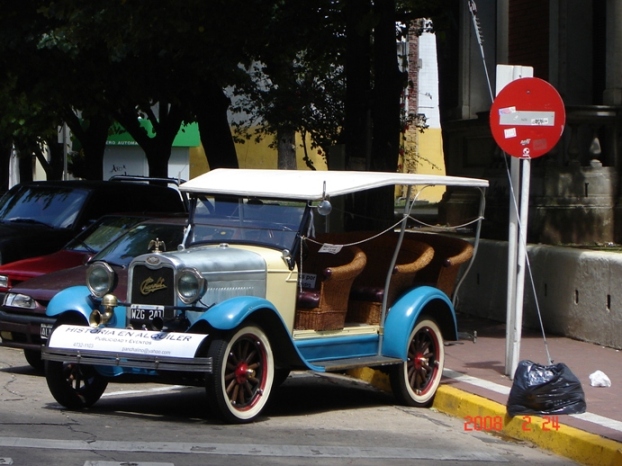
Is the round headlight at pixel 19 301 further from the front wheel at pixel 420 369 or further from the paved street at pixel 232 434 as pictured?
the front wheel at pixel 420 369

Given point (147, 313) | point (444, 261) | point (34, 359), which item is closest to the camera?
point (147, 313)

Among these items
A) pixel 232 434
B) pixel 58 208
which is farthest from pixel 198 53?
pixel 232 434

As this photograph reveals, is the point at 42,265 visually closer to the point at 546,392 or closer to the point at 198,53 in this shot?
the point at 198,53

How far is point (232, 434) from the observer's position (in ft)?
25.6

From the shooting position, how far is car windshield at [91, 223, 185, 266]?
11.3 meters

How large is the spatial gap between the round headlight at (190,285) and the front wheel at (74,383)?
113cm

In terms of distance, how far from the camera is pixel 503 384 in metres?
9.84

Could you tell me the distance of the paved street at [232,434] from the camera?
711 centimetres

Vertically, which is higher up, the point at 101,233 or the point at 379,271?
the point at 101,233

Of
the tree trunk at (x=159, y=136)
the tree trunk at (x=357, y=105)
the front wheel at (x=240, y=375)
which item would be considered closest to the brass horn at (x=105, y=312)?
the front wheel at (x=240, y=375)

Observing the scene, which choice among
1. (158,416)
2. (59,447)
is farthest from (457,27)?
(59,447)

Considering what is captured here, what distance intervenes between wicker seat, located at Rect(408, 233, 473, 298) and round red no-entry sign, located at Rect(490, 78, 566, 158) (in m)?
1.03

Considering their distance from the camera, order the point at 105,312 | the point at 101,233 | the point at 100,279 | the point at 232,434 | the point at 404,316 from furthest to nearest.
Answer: the point at 101,233 < the point at 404,316 < the point at 100,279 < the point at 105,312 < the point at 232,434

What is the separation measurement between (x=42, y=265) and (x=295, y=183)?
14.2 ft
